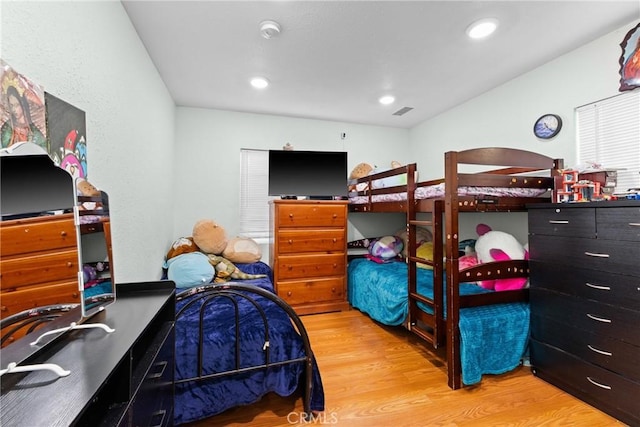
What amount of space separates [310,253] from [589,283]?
2.26 m

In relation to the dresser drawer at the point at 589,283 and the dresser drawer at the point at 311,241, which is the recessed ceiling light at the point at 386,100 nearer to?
the dresser drawer at the point at 311,241

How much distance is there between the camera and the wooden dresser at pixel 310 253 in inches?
117

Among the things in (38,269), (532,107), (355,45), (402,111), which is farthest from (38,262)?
(402,111)

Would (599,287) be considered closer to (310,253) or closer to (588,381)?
(588,381)

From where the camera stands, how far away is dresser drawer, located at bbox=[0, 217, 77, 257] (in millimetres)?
636

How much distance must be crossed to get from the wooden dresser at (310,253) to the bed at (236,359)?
1362mm

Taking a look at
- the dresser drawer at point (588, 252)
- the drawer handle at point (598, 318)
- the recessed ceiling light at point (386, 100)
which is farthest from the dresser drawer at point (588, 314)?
the recessed ceiling light at point (386, 100)

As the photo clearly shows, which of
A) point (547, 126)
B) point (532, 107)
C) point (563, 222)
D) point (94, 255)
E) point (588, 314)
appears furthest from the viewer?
point (532, 107)

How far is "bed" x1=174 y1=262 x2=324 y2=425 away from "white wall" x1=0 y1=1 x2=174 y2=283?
2.05 feet

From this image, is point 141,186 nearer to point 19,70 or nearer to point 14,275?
point 19,70

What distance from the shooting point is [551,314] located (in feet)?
6.01

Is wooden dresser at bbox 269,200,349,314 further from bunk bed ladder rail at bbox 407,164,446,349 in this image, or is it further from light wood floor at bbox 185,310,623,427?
bunk bed ladder rail at bbox 407,164,446,349

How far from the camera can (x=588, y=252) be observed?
1.63 m

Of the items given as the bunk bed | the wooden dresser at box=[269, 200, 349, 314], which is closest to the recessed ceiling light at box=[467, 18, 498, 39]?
the bunk bed
